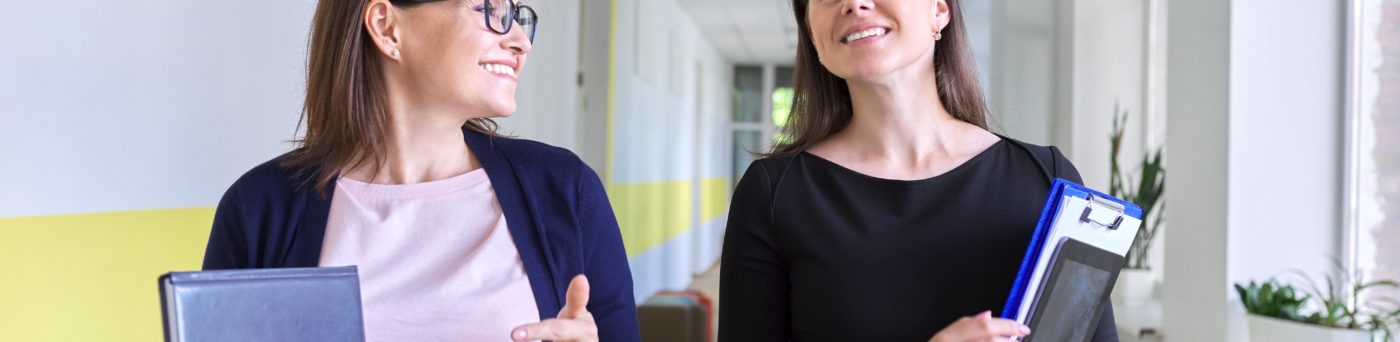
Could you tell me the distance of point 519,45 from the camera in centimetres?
138

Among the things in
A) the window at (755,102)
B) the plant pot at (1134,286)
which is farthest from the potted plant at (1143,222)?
the window at (755,102)

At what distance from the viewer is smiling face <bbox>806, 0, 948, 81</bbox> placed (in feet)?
4.10

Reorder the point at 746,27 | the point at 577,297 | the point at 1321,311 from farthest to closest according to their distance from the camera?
the point at 746,27
the point at 1321,311
the point at 577,297

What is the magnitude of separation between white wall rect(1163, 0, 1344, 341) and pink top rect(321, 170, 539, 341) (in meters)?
2.90

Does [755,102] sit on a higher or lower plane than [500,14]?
higher

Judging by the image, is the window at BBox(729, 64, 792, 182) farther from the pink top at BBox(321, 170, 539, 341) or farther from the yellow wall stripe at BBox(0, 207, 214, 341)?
the pink top at BBox(321, 170, 539, 341)

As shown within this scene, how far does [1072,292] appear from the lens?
107 centimetres

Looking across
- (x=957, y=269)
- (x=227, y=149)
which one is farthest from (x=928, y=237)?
(x=227, y=149)

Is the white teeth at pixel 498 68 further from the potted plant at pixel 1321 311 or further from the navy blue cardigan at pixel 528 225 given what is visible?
the potted plant at pixel 1321 311

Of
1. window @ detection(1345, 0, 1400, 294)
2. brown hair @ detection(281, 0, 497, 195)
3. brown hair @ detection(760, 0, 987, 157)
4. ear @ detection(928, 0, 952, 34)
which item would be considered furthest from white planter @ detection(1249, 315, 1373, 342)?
brown hair @ detection(281, 0, 497, 195)

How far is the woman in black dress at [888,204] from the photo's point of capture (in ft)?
3.99

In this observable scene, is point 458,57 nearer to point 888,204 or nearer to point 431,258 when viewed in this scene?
point 431,258

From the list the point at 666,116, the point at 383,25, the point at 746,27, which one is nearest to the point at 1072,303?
the point at 383,25

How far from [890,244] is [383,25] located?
66cm
